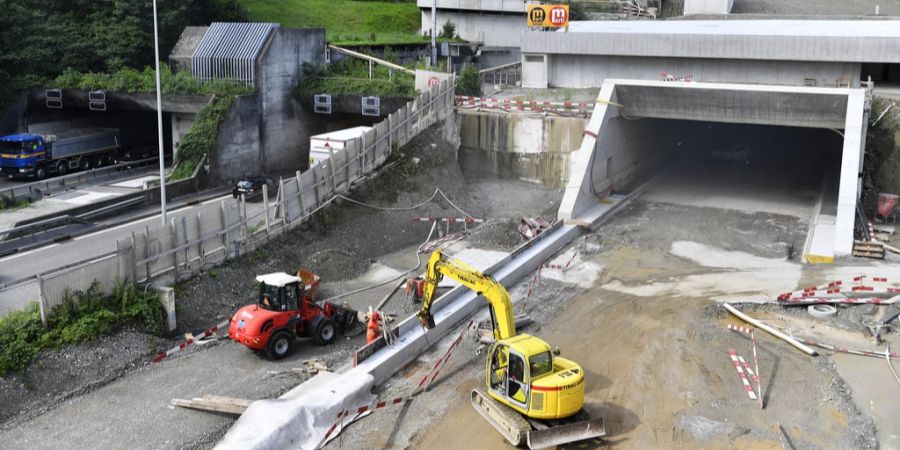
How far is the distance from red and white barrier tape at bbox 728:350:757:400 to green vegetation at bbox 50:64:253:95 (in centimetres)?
2778

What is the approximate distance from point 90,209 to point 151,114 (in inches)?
645

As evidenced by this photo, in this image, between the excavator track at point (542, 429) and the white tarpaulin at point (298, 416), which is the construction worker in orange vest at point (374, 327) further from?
the excavator track at point (542, 429)

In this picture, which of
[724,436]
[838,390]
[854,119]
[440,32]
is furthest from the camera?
[440,32]

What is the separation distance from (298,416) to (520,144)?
2476cm

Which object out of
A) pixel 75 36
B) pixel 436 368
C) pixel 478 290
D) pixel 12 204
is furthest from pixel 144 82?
pixel 478 290

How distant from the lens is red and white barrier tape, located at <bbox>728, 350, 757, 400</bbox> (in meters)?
19.2

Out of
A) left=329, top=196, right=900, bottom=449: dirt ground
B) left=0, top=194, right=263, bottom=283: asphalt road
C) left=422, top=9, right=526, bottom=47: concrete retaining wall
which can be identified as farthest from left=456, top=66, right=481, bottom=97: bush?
left=422, top=9, right=526, bottom=47: concrete retaining wall

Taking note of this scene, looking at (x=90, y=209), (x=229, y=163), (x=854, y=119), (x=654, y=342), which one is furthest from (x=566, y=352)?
(x=229, y=163)

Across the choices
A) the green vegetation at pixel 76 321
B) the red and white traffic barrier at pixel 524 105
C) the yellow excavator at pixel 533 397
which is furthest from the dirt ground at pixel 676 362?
the red and white traffic barrier at pixel 524 105

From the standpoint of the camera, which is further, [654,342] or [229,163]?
[229,163]

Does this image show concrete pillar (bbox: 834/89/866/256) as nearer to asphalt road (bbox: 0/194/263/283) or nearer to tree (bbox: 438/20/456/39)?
asphalt road (bbox: 0/194/263/283)

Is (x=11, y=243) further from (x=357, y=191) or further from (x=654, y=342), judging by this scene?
(x=654, y=342)

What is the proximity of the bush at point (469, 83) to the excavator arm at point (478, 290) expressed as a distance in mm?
23703

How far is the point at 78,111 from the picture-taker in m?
45.8
